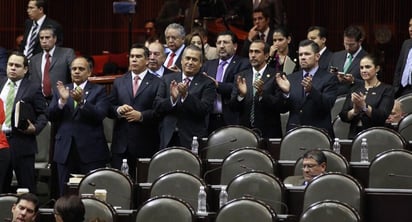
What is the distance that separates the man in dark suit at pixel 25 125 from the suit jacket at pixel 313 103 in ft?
6.89

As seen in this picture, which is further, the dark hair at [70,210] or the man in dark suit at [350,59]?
the man in dark suit at [350,59]

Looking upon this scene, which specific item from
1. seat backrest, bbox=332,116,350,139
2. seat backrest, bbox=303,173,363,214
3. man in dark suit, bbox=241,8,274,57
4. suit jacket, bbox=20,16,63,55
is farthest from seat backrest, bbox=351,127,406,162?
suit jacket, bbox=20,16,63,55

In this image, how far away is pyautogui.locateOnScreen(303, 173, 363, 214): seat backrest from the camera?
8.87 metres

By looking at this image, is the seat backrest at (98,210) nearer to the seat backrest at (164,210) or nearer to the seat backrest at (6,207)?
the seat backrest at (164,210)

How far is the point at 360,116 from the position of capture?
34.5 ft

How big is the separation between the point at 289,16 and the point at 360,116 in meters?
5.52

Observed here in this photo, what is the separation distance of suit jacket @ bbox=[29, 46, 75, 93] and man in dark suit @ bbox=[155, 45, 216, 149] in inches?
48.1

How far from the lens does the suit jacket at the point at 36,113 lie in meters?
10.9

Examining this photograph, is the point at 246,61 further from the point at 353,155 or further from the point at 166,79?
the point at 353,155

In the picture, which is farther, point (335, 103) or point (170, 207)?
point (335, 103)

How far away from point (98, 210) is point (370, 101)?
2.73 m

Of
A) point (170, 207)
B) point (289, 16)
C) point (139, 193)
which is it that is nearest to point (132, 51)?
point (139, 193)

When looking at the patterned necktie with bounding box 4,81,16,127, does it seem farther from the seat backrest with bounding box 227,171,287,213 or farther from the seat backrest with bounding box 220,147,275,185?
the seat backrest with bounding box 227,171,287,213

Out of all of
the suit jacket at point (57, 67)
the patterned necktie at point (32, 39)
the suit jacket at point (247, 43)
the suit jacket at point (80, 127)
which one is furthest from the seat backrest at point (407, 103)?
the patterned necktie at point (32, 39)
